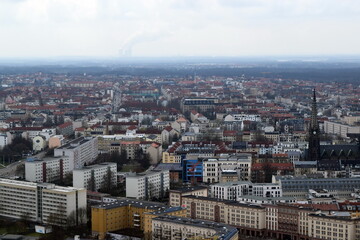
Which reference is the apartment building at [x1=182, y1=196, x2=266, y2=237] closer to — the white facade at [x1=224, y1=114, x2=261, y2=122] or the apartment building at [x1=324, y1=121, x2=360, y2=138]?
the apartment building at [x1=324, y1=121, x2=360, y2=138]

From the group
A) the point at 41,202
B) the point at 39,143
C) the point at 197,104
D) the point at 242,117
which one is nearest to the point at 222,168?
the point at 41,202

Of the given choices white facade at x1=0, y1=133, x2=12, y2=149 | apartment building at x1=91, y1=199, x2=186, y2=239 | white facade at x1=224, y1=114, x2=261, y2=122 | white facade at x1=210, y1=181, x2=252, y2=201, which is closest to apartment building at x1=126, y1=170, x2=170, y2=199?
white facade at x1=210, y1=181, x2=252, y2=201

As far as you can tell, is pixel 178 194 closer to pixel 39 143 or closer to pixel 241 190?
pixel 241 190

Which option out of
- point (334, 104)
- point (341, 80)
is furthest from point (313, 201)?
point (341, 80)

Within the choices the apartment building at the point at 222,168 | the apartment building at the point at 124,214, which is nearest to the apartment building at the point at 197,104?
the apartment building at the point at 222,168

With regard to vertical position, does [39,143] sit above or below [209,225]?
below

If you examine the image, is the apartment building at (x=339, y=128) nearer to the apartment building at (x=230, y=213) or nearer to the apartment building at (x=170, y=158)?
the apartment building at (x=170, y=158)

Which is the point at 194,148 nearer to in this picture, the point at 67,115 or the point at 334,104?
the point at 67,115
